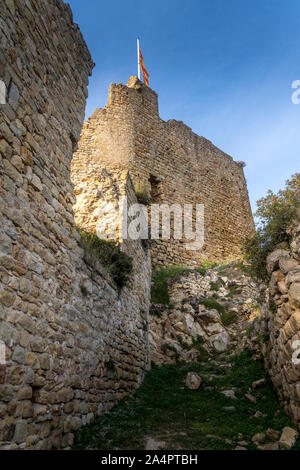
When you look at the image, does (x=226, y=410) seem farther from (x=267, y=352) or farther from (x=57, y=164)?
(x=57, y=164)

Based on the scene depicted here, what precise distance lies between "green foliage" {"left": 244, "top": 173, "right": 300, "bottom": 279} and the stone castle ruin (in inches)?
104

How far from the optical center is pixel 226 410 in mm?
5016

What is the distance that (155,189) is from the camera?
14422 mm

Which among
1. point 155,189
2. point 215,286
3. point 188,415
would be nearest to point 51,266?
point 188,415

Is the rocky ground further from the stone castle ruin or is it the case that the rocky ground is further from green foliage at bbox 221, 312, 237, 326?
the stone castle ruin

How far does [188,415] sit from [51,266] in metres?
3.44

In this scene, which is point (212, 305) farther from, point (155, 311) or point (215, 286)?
point (155, 311)

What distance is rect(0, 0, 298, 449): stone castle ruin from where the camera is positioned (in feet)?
9.67

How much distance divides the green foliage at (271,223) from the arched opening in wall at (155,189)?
326 inches

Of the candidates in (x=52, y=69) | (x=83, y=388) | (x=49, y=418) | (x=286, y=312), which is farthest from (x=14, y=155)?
(x=286, y=312)

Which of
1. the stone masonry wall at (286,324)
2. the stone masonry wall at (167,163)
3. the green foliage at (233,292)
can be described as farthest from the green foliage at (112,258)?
the stone masonry wall at (167,163)

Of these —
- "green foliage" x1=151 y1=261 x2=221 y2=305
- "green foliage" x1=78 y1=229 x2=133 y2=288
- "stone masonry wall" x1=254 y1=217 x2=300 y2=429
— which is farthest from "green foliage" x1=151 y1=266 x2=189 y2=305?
"stone masonry wall" x1=254 y1=217 x2=300 y2=429

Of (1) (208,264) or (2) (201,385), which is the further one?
(1) (208,264)

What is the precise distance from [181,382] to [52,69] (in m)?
6.32
